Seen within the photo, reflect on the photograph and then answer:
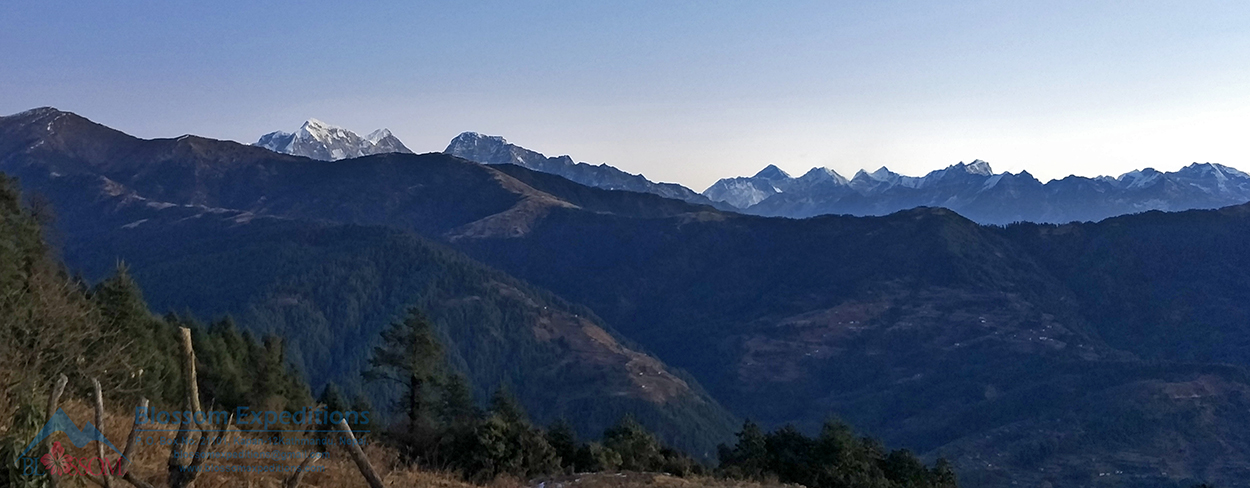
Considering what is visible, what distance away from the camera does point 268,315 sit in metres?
156

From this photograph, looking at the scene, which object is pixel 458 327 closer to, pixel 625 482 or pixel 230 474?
pixel 625 482

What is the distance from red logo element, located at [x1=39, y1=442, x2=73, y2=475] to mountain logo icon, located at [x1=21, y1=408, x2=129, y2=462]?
154mm

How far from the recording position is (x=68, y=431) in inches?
334

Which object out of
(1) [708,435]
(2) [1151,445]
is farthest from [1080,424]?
(1) [708,435]

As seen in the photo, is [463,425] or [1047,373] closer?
[463,425]

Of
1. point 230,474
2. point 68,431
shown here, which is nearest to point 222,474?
point 230,474

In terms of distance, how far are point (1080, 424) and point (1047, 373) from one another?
40274 mm

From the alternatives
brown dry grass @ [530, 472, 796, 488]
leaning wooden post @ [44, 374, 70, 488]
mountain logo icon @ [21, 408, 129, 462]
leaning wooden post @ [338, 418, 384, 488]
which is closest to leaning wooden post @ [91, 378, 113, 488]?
mountain logo icon @ [21, 408, 129, 462]

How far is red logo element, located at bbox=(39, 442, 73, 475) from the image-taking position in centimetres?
689

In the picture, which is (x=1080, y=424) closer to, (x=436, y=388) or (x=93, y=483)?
(x=436, y=388)

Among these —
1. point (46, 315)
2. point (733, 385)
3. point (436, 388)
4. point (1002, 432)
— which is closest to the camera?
point (46, 315)

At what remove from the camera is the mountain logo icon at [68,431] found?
692cm

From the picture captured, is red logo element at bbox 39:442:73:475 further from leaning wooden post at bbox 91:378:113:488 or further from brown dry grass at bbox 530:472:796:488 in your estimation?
brown dry grass at bbox 530:472:796:488

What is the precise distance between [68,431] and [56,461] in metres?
1.67
